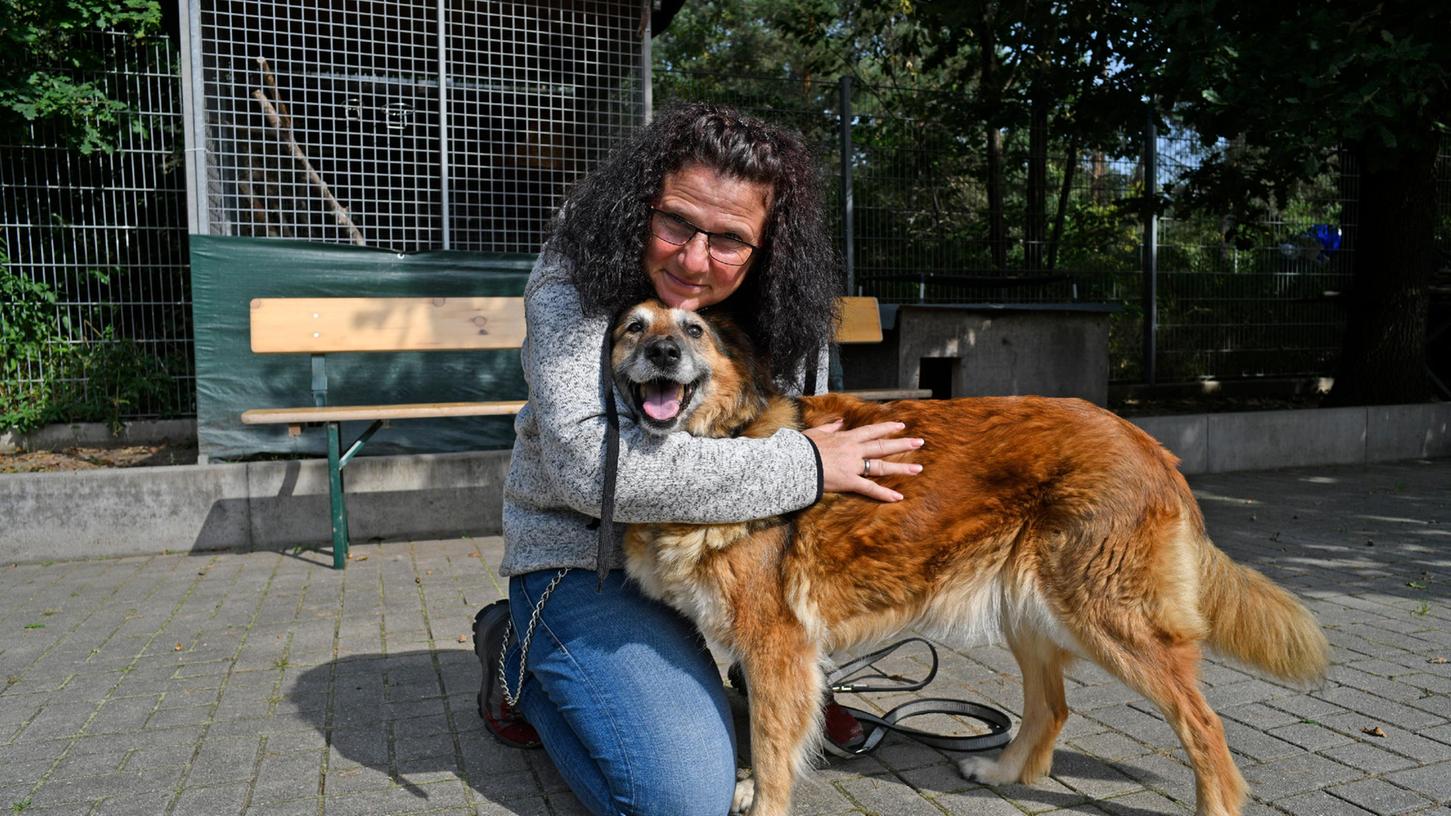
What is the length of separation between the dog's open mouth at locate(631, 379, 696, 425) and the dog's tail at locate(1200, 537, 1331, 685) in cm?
139

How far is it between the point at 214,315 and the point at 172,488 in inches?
45.0

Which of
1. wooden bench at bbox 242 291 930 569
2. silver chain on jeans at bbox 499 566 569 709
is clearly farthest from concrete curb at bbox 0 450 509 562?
silver chain on jeans at bbox 499 566 569 709

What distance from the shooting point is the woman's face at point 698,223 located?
247 centimetres

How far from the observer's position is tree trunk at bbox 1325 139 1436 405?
859 cm

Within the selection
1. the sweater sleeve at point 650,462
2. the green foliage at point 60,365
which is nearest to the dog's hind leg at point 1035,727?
the sweater sleeve at point 650,462

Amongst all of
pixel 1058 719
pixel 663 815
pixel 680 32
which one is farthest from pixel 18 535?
pixel 680 32

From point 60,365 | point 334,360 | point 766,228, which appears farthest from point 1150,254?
point 60,365

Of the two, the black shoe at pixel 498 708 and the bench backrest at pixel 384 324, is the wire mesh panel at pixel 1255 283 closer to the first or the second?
the bench backrest at pixel 384 324

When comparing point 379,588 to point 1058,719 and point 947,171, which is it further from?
point 947,171

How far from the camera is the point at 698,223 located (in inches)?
97.0

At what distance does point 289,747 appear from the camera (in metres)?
2.88

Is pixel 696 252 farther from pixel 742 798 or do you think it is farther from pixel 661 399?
pixel 742 798

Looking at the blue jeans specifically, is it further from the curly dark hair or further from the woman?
the curly dark hair

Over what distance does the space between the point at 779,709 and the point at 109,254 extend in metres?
6.96
